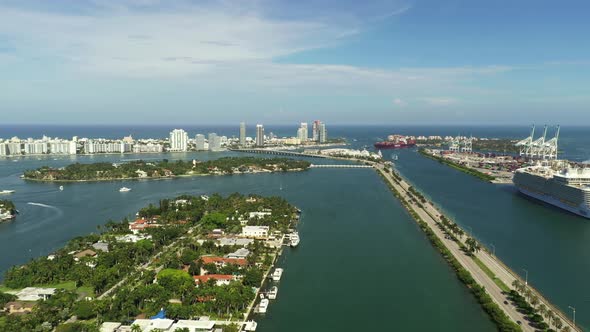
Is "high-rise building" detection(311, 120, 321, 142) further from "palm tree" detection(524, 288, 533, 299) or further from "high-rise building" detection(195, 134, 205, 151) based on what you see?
"palm tree" detection(524, 288, 533, 299)

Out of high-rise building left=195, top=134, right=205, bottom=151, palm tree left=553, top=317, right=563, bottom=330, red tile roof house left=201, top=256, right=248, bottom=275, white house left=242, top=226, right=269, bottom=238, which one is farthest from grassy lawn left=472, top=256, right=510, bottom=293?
high-rise building left=195, top=134, right=205, bottom=151

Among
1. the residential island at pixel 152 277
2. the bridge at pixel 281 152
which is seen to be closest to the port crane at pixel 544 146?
the bridge at pixel 281 152

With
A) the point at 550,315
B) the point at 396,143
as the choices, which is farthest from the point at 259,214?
the point at 396,143

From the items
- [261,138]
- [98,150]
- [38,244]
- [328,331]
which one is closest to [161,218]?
[38,244]

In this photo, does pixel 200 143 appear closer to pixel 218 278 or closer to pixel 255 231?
pixel 255 231

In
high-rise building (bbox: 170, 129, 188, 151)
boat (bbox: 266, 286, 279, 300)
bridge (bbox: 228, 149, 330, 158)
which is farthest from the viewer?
high-rise building (bbox: 170, 129, 188, 151)

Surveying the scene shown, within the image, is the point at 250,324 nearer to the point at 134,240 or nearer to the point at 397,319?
the point at 397,319
